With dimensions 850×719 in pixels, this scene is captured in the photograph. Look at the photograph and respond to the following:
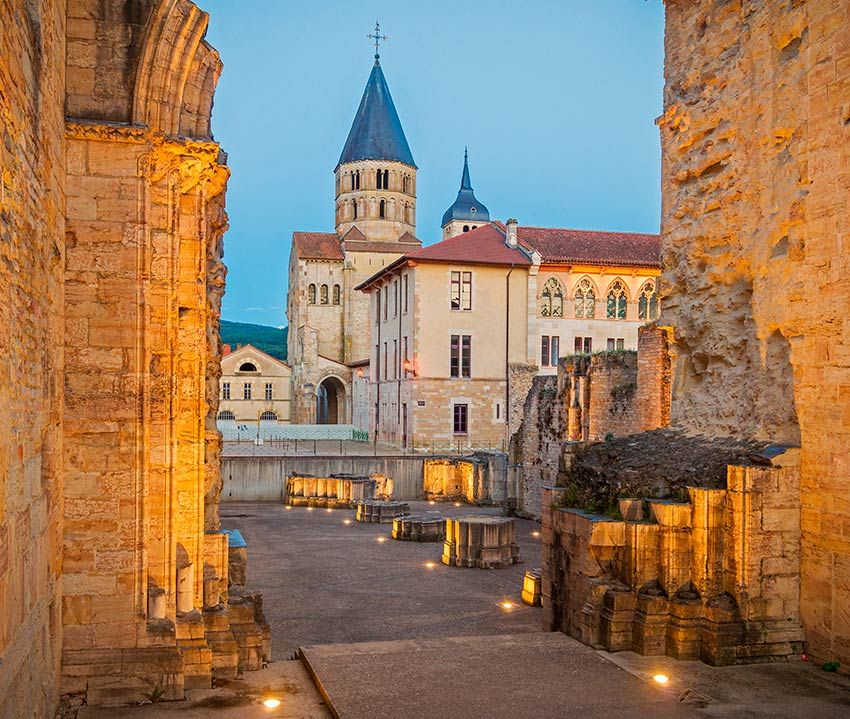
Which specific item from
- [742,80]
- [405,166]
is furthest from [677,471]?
[405,166]

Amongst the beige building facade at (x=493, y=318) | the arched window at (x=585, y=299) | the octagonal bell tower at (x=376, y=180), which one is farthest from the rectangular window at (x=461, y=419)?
the octagonal bell tower at (x=376, y=180)

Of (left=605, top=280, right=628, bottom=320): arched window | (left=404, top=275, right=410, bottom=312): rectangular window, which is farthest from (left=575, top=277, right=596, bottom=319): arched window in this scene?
(left=404, top=275, right=410, bottom=312): rectangular window

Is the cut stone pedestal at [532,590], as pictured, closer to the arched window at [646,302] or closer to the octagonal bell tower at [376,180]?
the arched window at [646,302]

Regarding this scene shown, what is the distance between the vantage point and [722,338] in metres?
10.5

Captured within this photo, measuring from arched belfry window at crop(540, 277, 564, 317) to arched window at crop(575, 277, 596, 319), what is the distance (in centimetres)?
92

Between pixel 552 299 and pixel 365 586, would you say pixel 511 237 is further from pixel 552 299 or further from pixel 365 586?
pixel 365 586

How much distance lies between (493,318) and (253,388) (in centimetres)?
2703

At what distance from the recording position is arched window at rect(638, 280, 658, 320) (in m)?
40.7

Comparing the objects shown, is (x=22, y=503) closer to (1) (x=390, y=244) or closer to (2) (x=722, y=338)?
(2) (x=722, y=338)

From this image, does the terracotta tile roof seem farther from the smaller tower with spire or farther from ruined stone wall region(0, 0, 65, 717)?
ruined stone wall region(0, 0, 65, 717)

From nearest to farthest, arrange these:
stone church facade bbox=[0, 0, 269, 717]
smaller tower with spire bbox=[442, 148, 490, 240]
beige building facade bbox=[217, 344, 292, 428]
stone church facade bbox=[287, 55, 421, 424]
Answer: stone church facade bbox=[0, 0, 269, 717], beige building facade bbox=[217, 344, 292, 428], stone church facade bbox=[287, 55, 421, 424], smaller tower with spire bbox=[442, 148, 490, 240]

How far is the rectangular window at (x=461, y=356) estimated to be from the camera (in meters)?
37.6

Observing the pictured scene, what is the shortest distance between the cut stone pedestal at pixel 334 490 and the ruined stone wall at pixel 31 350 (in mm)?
18650

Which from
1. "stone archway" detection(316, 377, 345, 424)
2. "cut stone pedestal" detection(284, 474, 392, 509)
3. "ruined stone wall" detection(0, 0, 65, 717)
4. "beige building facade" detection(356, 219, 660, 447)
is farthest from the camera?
"stone archway" detection(316, 377, 345, 424)
